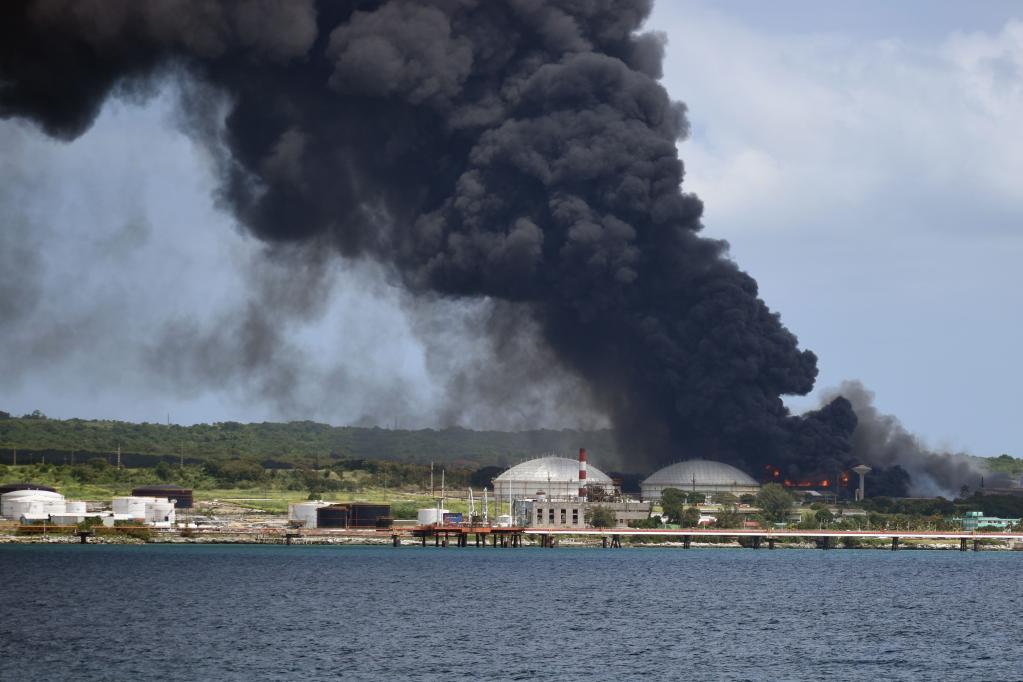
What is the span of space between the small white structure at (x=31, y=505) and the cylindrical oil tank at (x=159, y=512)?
8635mm

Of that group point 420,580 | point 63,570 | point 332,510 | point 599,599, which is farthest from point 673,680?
point 332,510

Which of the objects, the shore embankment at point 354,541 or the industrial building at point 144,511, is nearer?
the shore embankment at point 354,541

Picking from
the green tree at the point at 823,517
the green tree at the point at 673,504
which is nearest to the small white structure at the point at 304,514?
the green tree at the point at 673,504

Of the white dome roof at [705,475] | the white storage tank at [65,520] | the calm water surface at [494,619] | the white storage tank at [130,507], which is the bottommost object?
the calm water surface at [494,619]

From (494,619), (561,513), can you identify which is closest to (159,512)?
(561,513)

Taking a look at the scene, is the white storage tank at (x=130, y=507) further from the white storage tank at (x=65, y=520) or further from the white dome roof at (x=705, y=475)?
the white dome roof at (x=705, y=475)

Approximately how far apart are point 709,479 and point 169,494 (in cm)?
6530

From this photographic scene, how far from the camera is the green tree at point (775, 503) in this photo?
18462 centimetres

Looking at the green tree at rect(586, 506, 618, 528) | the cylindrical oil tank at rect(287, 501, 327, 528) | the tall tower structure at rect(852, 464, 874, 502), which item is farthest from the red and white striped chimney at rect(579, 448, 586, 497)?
the tall tower structure at rect(852, 464, 874, 502)

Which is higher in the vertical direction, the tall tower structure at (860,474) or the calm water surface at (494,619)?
the tall tower structure at (860,474)

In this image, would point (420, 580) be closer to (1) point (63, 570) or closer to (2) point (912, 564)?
(1) point (63, 570)

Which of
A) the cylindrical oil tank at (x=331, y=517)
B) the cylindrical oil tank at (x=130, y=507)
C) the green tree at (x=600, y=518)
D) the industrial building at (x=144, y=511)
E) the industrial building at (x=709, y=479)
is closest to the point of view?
the industrial building at (x=144, y=511)

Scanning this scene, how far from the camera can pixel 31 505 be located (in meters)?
167

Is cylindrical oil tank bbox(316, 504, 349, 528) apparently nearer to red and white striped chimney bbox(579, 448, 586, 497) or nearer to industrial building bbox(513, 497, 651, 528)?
industrial building bbox(513, 497, 651, 528)
